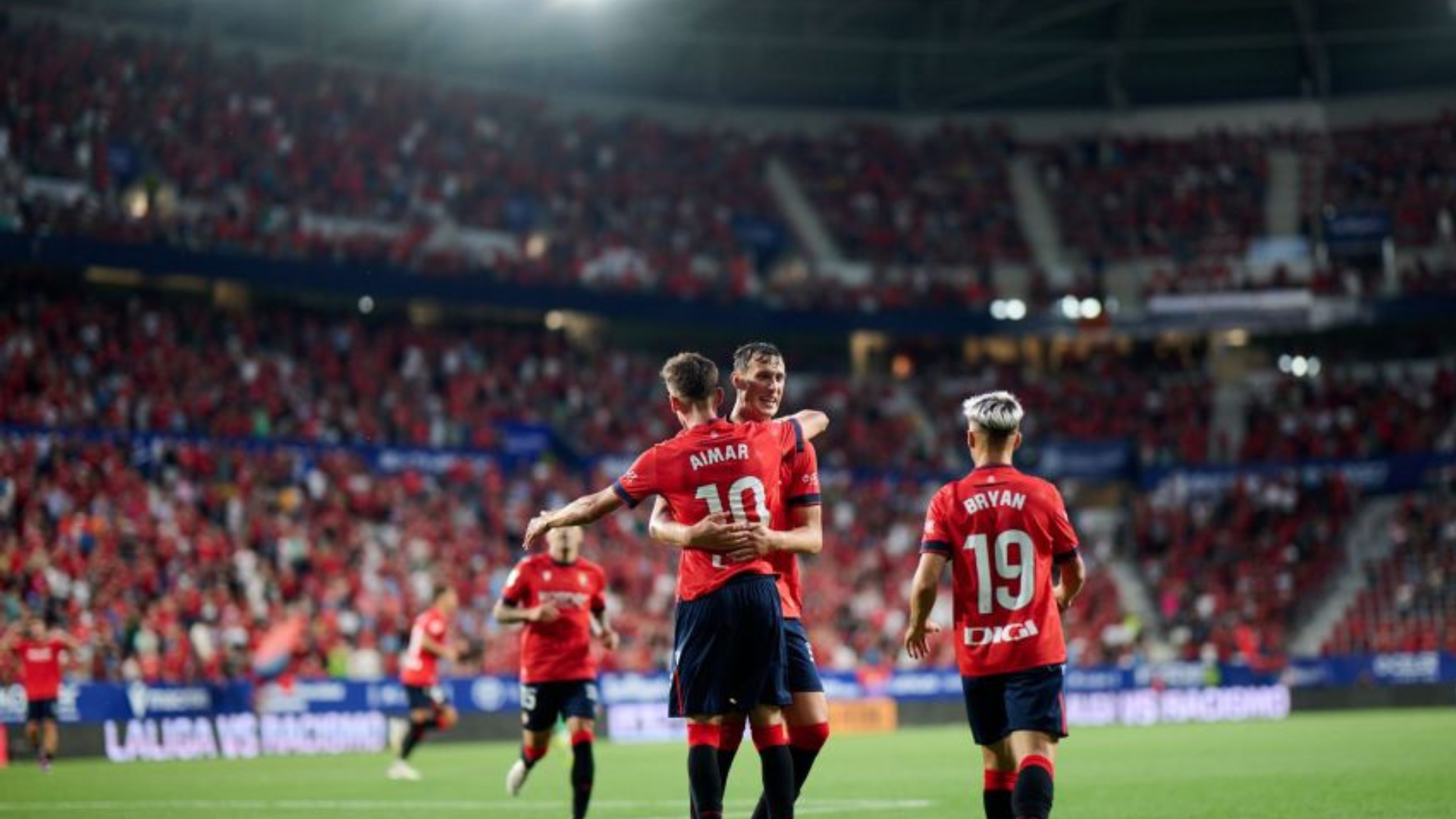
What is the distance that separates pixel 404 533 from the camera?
137 feet

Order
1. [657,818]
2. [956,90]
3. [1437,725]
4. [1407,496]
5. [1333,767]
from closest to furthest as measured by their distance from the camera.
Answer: [657,818] < [1333,767] < [1437,725] < [1407,496] < [956,90]

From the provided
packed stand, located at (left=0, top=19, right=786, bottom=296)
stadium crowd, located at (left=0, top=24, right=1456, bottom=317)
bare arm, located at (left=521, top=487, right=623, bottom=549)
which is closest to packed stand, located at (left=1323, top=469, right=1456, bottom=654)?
stadium crowd, located at (left=0, top=24, right=1456, bottom=317)

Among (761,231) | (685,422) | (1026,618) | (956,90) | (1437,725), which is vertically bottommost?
(1437,725)

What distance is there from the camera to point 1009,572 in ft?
34.2

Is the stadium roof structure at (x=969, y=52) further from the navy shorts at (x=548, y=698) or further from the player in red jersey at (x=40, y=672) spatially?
the navy shorts at (x=548, y=698)

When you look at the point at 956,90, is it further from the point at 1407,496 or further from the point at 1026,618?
the point at 1026,618

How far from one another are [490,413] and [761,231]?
13895 mm

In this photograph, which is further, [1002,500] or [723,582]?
[723,582]

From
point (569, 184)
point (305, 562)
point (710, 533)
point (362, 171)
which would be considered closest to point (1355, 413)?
point (569, 184)

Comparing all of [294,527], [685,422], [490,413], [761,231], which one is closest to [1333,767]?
[685,422]

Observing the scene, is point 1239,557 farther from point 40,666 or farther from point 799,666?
point 799,666

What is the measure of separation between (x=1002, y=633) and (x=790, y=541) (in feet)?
4.19

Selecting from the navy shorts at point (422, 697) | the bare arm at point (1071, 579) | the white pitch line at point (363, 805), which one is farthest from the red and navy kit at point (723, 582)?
the navy shorts at point (422, 697)

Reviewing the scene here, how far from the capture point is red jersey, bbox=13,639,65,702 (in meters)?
26.7
